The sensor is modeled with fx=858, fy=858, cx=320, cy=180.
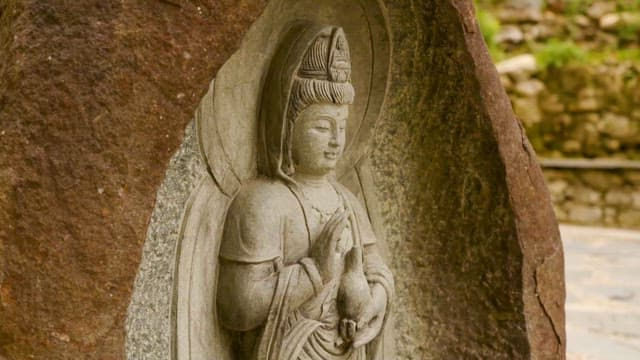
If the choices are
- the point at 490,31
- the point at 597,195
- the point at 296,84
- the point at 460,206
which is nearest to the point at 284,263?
the point at 296,84

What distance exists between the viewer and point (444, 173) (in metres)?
2.72

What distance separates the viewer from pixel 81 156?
5.96 ft

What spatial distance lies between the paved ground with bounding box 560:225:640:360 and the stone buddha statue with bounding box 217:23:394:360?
2.00 m

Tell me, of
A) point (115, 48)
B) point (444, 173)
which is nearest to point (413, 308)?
point (444, 173)

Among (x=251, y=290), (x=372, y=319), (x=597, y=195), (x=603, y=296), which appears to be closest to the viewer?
(x=251, y=290)

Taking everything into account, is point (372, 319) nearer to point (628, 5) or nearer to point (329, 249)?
point (329, 249)

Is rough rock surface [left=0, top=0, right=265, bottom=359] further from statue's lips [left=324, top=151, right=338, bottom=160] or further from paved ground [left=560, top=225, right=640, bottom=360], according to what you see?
paved ground [left=560, top=225, right=640, bottom=360]

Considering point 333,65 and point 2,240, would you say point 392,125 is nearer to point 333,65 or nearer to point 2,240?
point 333,65

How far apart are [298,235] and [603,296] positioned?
3458 millimetres

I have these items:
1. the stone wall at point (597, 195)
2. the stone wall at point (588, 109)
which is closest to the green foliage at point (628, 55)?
the stone wall at point (588, 109)

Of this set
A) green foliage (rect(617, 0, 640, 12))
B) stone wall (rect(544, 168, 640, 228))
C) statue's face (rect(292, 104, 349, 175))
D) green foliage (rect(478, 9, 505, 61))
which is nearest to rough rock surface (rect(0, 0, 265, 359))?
statue's face (rect(292, 104, 349, 175))

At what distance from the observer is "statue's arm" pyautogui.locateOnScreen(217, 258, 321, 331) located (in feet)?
7.72

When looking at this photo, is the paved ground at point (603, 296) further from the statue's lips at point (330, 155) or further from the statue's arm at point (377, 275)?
the statue's lips at point (330, 155)

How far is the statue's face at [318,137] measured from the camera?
247 centimetres
